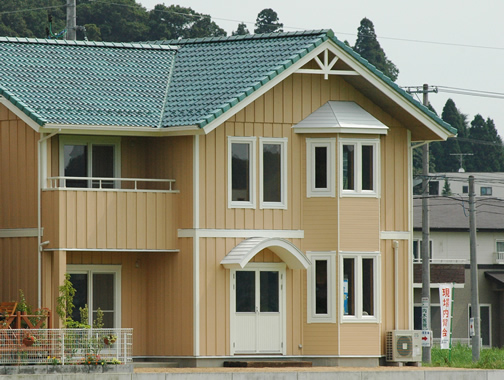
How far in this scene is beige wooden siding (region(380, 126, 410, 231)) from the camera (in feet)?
117

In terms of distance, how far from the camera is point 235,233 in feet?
111

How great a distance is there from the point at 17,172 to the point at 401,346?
10.8 m

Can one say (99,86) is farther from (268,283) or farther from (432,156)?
(432,156)

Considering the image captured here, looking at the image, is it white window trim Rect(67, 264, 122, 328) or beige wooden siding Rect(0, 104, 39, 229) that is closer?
beige wooden siding Rect(0, 104, 39, 229)

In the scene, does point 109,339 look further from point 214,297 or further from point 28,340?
point 214,297

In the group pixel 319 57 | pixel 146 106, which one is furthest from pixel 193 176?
pixel 319 57

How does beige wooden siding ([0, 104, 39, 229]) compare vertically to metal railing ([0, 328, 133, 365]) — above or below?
above

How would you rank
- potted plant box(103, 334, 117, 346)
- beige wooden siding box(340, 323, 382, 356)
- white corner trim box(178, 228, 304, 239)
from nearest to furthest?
potted plant box(103, 334, 117, 346) → white corner trim box(178, 228, 304, 239) → beige wooden siding box(340, 323, 382, 356)

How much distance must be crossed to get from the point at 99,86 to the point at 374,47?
71.9 meters

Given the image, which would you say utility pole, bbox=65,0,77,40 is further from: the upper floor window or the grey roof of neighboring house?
the upper floor window

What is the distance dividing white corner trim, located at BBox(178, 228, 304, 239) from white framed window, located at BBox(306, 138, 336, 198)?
1092mm

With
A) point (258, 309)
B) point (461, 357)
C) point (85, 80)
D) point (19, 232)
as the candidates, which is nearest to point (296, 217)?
point (258, 309)

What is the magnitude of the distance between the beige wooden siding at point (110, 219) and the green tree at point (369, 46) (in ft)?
234

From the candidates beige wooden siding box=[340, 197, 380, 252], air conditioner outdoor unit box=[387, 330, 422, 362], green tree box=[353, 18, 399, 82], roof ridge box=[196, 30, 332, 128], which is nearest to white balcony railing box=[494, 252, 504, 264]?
air conditioner outdoor unit box=[387, 330, 422, 362]
